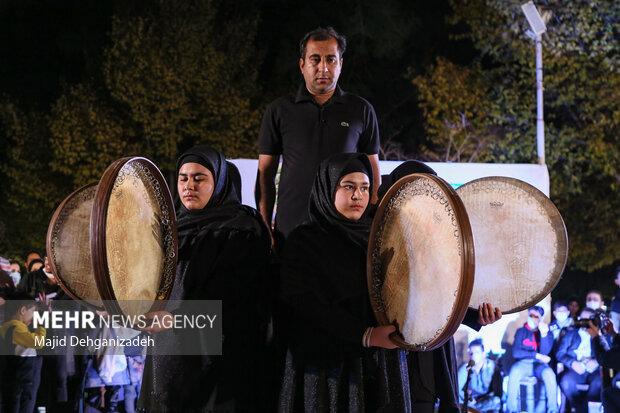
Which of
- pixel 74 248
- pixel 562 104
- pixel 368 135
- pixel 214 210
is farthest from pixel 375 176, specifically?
pixel 562 104

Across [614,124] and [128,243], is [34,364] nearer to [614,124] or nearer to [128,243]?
[128,243]

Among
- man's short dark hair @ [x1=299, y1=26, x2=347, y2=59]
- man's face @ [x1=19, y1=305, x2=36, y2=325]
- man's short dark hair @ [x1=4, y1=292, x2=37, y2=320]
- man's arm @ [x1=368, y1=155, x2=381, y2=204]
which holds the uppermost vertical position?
man's short dark hair @ [x1=299, y1=26, x2=347, y2=59]

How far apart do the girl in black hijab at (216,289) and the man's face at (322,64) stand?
2.75 ft

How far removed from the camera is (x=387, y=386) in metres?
3.11

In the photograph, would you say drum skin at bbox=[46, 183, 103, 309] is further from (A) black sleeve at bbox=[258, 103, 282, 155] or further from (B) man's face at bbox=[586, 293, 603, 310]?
(B) man's face at bbox=[586, 293, 603, 310]

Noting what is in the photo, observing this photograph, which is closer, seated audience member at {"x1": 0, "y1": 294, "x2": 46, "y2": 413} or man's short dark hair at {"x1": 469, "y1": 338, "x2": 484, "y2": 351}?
seated audience member at {"x1": 0, "y1": 294, "x2": 46, "y2": 413}

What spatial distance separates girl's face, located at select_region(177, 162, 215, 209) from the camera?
3.43 m

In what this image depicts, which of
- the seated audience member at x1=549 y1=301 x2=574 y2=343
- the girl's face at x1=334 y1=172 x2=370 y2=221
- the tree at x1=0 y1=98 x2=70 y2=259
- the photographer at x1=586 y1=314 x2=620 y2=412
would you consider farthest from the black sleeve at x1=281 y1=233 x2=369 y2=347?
the tree at x1=0 y1=98 x2=70 y2=259

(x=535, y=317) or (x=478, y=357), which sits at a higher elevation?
(x=535, y=317)

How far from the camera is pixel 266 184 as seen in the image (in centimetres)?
416

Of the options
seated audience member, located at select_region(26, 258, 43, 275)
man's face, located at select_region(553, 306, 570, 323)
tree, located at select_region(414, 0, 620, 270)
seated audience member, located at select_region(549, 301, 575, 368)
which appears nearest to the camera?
seated audience member, located at select_region(549, 301, 575, 368)

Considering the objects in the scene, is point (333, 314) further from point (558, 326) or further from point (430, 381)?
point (558, 326)

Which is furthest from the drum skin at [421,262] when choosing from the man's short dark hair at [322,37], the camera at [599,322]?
the camera at [599,322]

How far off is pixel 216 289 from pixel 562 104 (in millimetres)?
15463
